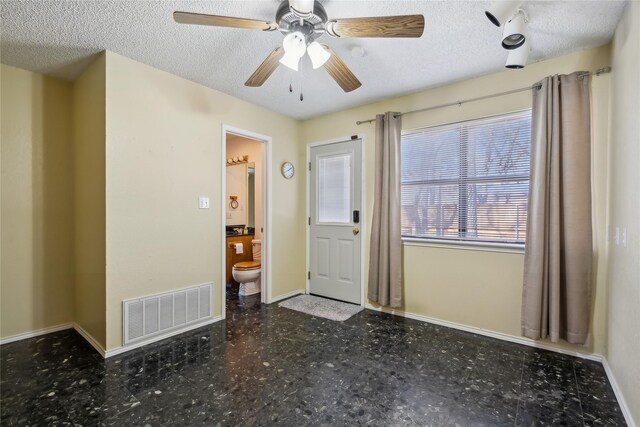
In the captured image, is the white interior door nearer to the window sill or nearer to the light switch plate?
the window sill

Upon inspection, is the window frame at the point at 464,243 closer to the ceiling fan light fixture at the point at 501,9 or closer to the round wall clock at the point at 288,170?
the ceiling fan light fixture at the point at 501,9

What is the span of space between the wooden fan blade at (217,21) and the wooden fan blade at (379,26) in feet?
1.22

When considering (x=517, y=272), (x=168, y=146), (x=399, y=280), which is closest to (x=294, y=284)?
(x=399, y=280)

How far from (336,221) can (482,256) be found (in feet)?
5.54

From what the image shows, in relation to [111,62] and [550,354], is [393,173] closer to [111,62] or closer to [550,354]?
[550,354]

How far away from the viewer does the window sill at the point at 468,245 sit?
103 inches

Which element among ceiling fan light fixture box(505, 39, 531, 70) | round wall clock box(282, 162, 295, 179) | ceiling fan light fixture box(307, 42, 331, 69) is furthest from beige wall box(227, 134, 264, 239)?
ceiling fan light fixture box(505, 39, 531, 70)

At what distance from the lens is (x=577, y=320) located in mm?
2230

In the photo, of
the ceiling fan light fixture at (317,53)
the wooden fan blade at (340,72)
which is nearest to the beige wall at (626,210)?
the wooden fan blade at (340,72)

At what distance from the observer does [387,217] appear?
3.21 meters

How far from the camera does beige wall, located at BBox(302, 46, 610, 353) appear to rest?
2.23 metres

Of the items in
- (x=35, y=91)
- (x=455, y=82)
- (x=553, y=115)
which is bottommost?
(x=553, y=115)

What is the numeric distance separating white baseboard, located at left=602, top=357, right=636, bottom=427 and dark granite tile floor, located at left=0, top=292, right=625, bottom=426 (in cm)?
3

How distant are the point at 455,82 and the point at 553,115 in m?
0.92
